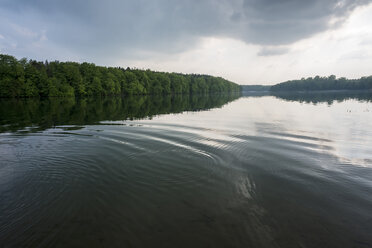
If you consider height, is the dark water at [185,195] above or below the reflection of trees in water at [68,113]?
below

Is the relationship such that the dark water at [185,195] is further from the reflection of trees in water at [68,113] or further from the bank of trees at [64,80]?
the bank of trees at [64,80]

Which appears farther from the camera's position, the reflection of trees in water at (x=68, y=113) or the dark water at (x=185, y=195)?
the reflection of trees in water at (x=68, y=113)

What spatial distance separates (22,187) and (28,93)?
294 feet

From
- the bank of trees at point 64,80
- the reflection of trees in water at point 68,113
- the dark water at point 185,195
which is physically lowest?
the dark water at point 185,195

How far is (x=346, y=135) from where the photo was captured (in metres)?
13.9

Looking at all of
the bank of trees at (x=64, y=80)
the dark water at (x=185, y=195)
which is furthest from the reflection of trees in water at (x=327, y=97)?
the bank of trees at (x=64, y=80)

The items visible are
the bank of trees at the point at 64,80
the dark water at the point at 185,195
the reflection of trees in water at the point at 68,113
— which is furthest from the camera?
the bank of trees at the point at 64,80

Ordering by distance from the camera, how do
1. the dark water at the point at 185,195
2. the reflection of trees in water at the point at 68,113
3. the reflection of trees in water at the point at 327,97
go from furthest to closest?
the reflection of trees in water at the point at 327,97
the reflection of trees in water at the point at 68,113
the dark water at the point at 185,195

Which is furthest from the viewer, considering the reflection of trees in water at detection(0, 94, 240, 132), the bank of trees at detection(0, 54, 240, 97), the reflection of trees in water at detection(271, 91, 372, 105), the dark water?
the bank of trees at detection(0, 54, 240, 97)

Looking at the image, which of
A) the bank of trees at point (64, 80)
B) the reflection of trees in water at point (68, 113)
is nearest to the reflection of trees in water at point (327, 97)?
the reflection of trees in water at point (68, 113)

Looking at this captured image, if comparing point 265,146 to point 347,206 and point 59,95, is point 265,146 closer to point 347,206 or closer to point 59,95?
point 347,206

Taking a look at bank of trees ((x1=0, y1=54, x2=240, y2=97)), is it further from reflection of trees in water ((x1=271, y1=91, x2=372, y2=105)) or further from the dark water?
reflection of trees in water ((x1=271, y1=91, x2=372, y2=105))

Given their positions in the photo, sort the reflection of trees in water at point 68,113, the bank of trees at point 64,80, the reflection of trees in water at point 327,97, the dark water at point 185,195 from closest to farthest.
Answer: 1. the dark water at point 185,195
2. the reflection of trees in water at point 68,113
3. the reflection of trees in water at point 327,97
4. the bank of trees at point 64,80

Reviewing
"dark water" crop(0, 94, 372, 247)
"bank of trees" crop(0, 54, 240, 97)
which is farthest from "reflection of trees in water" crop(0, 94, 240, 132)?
"bank of trees" crop(0, 54, 240, 97)
